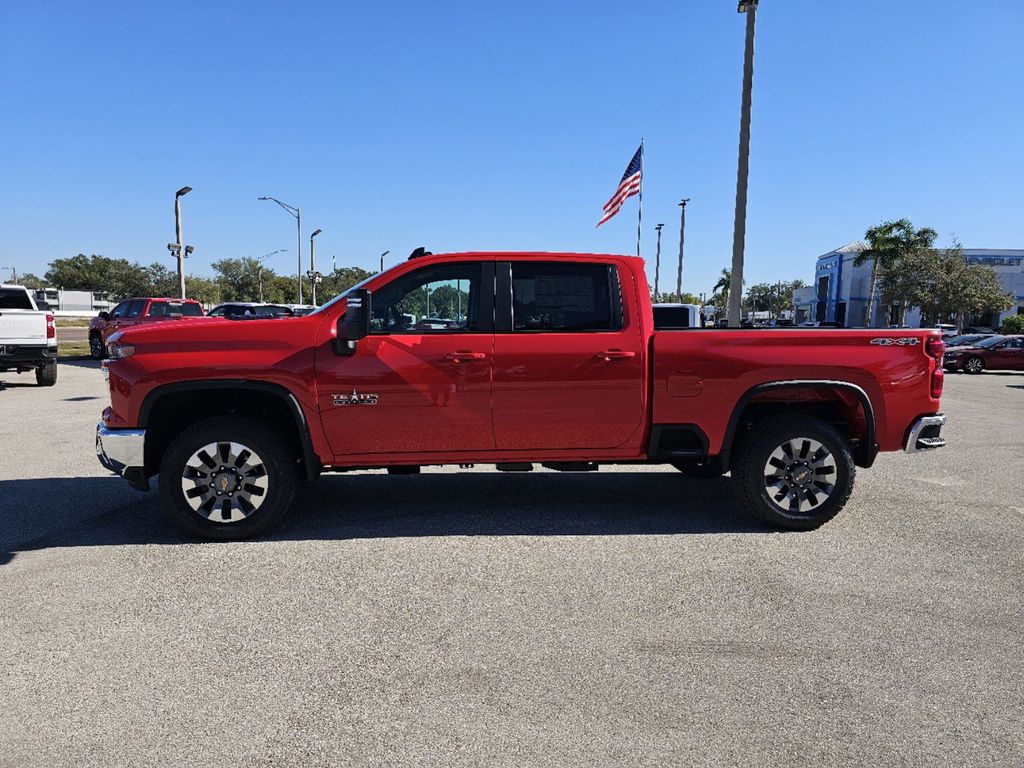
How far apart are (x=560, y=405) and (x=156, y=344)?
2.76 m

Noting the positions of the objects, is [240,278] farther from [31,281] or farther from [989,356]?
[989,356]

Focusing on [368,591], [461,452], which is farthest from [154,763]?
[461,452]

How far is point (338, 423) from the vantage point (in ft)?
16.9

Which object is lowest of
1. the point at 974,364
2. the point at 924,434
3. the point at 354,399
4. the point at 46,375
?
the point at 974,364

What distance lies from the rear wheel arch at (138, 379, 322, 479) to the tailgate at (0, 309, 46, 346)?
9.90 m

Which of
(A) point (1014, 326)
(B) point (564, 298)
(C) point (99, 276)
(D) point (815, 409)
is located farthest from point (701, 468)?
(C) point (99, 276)

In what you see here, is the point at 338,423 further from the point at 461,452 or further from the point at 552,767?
the point at 552,767

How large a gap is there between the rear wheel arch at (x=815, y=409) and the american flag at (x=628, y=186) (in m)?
17.4

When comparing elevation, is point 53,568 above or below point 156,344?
below

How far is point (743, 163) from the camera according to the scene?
1529 centimetres

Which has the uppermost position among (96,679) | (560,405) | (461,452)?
(560,405)

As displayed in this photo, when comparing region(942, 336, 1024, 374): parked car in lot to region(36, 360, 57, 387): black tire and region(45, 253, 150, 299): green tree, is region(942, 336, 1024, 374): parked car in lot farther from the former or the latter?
region(45, 253, 150, 299): green tree

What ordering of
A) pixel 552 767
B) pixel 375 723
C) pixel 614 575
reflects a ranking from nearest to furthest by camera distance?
pixel 552 767
pixel 375 723
pixel 614 575

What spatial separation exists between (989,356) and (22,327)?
28.6 meters
